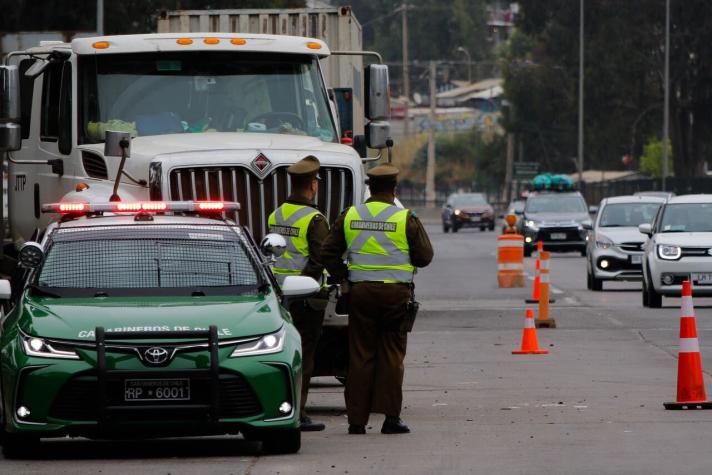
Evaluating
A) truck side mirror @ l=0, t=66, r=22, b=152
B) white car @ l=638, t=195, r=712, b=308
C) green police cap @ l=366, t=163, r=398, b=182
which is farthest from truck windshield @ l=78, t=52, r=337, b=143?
white car @ l=638, t=195, r=712, b=308

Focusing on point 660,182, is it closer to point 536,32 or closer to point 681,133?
point 681,133

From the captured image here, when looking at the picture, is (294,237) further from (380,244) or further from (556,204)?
(556,204)

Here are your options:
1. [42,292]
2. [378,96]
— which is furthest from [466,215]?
[42,292]

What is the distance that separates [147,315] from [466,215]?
Answer: 214ft

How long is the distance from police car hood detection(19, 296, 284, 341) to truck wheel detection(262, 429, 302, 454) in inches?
25.2

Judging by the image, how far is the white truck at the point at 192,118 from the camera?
15352 millimetres

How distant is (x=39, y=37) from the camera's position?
33406 millimetres

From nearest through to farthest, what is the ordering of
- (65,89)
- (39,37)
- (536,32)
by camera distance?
(65,89) → (39,37) → (536,32)

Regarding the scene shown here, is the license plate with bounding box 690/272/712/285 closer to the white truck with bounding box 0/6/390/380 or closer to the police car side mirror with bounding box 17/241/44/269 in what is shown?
the white truck with bounding box 0/6/390/380

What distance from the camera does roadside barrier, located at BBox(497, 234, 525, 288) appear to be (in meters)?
33.9

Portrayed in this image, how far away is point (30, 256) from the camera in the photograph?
38.7 ft

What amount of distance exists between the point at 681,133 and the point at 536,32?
30.1 ft

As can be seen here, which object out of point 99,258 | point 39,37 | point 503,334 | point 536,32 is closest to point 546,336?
point 503,334

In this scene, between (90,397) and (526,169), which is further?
(526,169)
